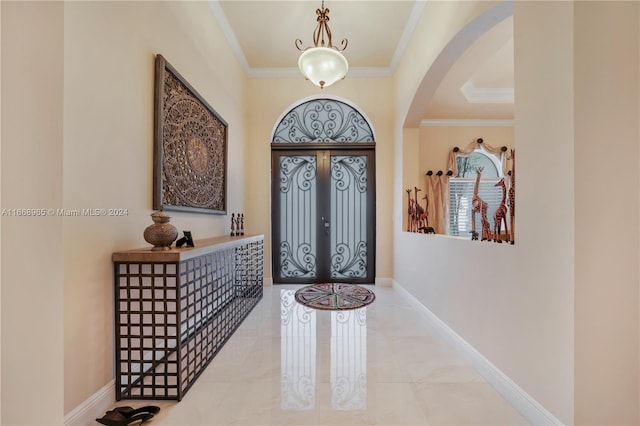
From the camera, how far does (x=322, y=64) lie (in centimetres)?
267

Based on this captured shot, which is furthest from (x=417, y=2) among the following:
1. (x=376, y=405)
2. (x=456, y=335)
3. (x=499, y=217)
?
(x=376, y=405)

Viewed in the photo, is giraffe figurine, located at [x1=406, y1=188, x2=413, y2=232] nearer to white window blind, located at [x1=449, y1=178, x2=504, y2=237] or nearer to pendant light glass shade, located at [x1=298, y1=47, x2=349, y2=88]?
white window blind, located at [x1=449, y1=178, x2=504, y2=237]

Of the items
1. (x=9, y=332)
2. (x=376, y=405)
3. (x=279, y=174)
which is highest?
(x=279, y=174)

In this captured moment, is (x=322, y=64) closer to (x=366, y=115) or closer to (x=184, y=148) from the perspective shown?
(x=184, y=148)

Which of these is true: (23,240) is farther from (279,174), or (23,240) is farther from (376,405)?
(279,174)

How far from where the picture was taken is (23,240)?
39.9 inches

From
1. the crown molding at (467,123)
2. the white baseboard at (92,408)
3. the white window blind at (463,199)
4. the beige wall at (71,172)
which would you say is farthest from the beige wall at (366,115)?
the white baseboard at (92,408)

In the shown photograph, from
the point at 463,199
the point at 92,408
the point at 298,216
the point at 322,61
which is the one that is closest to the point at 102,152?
the point at 92,408

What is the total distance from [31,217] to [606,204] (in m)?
2.37

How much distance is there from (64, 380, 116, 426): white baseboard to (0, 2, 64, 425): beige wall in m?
0.30

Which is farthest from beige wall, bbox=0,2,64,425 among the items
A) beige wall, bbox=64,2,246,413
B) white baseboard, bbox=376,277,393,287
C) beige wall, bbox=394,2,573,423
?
white baseboard, bbox=376,277,393,287

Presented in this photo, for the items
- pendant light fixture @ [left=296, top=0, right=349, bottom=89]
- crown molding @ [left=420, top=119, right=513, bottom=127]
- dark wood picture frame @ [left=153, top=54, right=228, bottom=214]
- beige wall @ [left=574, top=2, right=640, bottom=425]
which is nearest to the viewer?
beige wall @ [left=574, top=2, right=640, bottom=425]

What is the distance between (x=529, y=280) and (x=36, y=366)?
90.4 inches

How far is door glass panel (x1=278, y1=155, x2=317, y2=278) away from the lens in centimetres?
478
